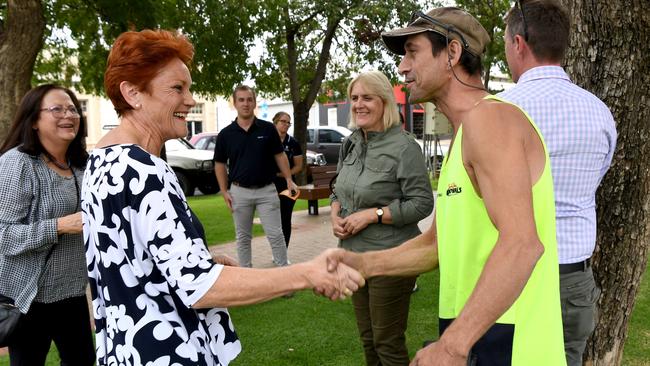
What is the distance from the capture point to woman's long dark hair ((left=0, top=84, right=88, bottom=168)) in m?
3.16

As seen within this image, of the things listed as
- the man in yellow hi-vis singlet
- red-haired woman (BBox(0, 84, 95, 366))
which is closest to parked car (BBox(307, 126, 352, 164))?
red-haired woman (BBox(0, 84, 95, 366))

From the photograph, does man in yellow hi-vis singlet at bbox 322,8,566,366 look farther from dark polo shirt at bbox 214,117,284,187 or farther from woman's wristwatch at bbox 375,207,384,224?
dark polo shirt at bbox 214,117,284,187

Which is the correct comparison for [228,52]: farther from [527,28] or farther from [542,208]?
[542,208]

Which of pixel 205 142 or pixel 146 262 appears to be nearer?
pixel 146 262

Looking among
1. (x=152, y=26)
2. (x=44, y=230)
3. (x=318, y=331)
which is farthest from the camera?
(x=152, y=26)

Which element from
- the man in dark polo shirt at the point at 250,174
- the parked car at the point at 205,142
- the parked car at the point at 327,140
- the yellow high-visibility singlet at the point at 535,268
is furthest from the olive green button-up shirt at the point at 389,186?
the parked car at the point at 327,140

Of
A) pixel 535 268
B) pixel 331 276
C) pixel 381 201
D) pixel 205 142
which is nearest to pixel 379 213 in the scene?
pixel 381 201

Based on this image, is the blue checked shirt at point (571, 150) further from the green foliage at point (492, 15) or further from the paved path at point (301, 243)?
the green foliage at point (492, 15)

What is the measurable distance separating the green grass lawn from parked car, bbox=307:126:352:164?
15457 mm

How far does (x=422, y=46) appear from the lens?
84.7 inches

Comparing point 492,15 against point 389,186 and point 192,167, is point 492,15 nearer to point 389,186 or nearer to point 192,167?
point 192,167

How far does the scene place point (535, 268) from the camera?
1.63 m

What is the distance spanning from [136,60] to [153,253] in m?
0.67

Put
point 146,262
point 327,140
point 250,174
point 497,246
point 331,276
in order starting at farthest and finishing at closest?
point 327,140 → point 250,174 → point 331,276 → point 146,262 → point 497,246
